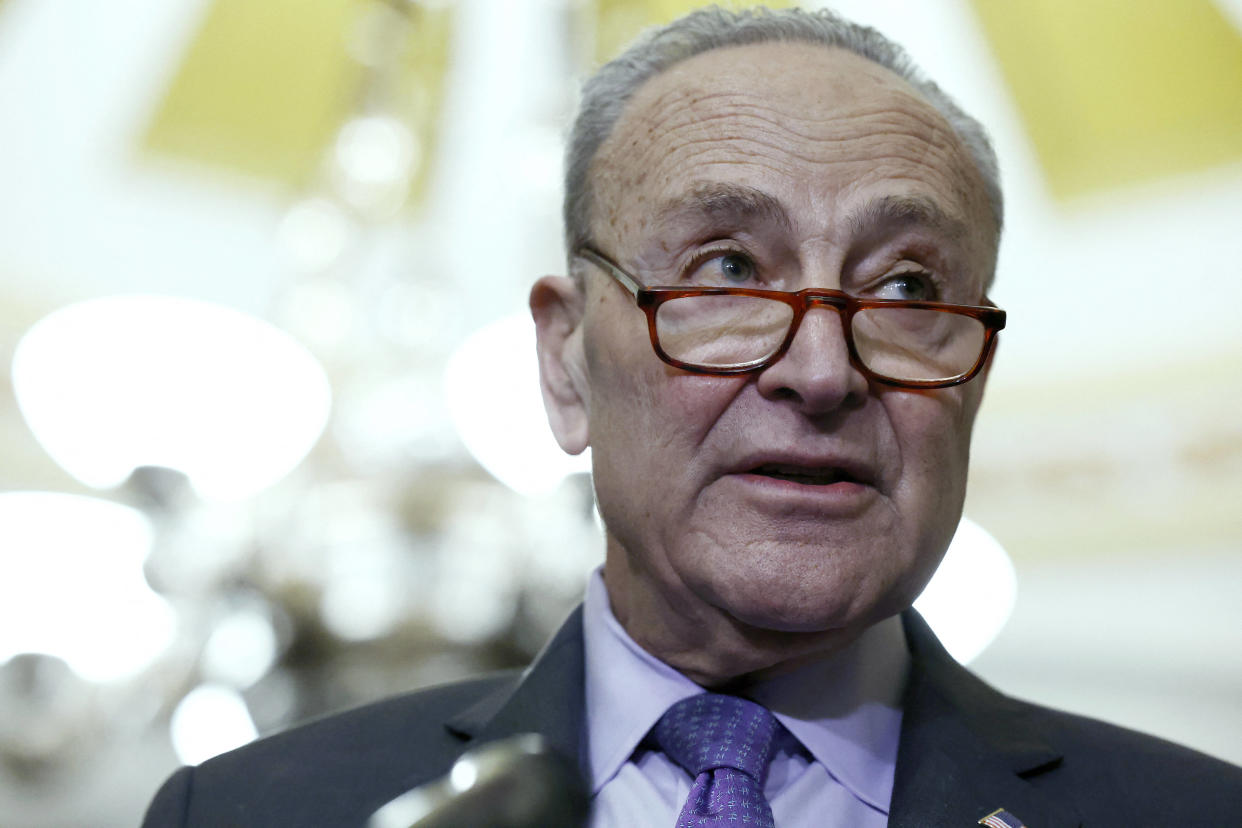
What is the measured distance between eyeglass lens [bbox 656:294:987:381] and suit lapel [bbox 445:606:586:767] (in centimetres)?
44

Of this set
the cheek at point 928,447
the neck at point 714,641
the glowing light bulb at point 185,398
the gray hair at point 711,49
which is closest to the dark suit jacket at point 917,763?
the neck at point 714,641

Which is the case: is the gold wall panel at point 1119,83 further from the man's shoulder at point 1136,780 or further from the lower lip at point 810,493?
the lower lip at point 810,493

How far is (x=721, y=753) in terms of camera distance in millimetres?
1299

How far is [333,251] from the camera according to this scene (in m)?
3.79

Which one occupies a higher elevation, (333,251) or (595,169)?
(595,169)

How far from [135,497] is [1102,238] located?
3.32 m

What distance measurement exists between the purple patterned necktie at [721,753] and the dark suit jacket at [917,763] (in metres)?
0.14

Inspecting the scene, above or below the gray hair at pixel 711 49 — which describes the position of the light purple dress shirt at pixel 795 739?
below

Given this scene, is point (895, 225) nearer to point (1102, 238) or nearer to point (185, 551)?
point (185, 551)

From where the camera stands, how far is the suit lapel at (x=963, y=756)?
4.23ft

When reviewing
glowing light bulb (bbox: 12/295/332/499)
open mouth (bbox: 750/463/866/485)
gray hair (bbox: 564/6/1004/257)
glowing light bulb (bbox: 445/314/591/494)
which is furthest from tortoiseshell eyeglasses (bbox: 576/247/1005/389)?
glowing light bulb (bbox: 12/295/332/499)

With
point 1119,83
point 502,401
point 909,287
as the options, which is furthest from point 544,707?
point 1119,83

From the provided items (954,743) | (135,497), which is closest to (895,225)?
(954,743)

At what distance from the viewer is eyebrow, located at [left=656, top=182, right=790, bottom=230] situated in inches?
52.7
